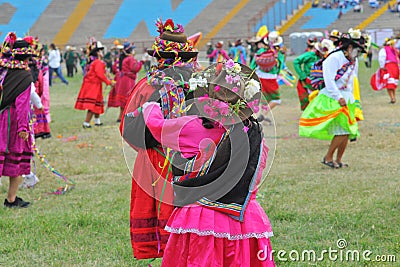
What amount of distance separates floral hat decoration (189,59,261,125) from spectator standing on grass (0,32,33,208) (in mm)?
3296

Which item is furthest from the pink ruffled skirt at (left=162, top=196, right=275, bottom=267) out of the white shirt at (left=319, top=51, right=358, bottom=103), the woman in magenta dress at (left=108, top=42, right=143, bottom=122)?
the woman in magenta dress at (left=108, top=42, right=143, bottom=122)

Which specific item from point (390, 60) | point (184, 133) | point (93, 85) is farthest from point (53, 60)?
point (184, 133)

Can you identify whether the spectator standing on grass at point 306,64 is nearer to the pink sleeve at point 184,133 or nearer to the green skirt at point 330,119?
the green skirt at point 330,119

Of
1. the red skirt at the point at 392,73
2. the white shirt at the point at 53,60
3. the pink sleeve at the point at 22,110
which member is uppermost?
the pink sleeve at the point at 22,110

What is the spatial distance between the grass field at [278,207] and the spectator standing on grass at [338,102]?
43 centimetres

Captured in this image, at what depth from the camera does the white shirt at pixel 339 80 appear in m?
7.49

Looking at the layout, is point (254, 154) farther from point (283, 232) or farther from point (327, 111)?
point (327, 111)

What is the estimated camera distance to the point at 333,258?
4750mm

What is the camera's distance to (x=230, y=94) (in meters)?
3.29

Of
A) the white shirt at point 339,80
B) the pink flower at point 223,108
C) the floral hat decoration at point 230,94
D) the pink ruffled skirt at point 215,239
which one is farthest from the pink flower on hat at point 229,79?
the white shirt at point 339,80

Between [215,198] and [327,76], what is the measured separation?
4.51 meters

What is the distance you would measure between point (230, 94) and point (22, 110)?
3.44 m

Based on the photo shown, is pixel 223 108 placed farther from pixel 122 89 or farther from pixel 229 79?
pixel 122 89

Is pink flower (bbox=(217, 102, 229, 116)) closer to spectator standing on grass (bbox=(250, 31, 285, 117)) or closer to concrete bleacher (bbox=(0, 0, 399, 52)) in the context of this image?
spectator standing on grass (bbox=(250, 31, 285, 117))
